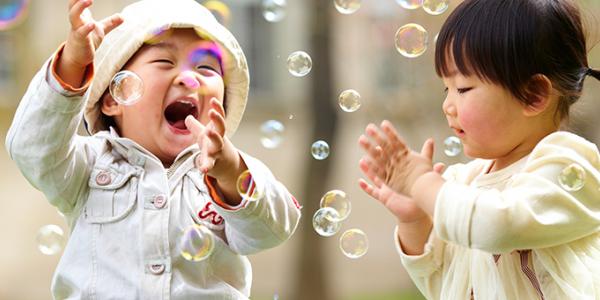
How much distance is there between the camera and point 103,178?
2.71 metres

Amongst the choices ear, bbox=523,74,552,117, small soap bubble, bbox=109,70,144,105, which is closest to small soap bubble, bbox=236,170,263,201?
small soap bubble, bbox=109,70,144,105

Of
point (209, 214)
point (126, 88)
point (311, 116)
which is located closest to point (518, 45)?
point (209, 214)

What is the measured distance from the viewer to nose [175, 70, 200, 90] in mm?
2732

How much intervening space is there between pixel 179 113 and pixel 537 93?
897mm

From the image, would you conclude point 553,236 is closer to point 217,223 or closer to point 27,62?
point 217,223

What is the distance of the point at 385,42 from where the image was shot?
9688 mm

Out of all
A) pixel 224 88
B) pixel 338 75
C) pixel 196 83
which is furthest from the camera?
pixel 338 75

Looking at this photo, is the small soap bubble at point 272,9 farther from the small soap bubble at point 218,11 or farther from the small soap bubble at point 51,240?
the small soap bubble at point 51,240

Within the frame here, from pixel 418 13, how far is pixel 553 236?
6.69 m

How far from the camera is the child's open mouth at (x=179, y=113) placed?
2.77 m

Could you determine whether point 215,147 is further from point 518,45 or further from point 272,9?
point 272,9

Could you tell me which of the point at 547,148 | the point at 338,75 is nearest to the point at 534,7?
the point at 547,148

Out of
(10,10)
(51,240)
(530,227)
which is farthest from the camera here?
(10,10)

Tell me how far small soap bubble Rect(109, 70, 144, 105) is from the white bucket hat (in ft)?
0.38
